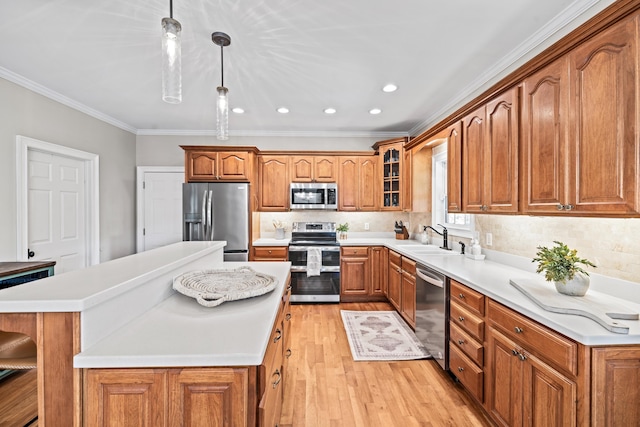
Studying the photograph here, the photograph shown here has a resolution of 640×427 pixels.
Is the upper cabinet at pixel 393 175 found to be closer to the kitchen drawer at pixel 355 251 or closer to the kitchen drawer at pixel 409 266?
the kitchen drawer at pixel 355 251

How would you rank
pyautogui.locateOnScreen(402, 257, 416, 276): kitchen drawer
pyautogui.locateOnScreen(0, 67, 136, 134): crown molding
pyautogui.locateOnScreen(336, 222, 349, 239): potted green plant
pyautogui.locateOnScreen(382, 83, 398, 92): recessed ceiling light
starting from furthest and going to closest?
pyautogui.locateOnScreen(336, 222, 349, 239): potted green plant → pyautogui.locateOnScreen(402, 257, 416, 276): kitchen drawer → pyautogui.locateOnScreen(382, 83, 398, 92): recessed ceiling light → pyautogui.locateOnScreen(0, 67, 136, 134): crown molding

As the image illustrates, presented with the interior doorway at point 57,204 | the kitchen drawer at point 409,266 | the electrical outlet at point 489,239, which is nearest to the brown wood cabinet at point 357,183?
the kitchen drawer at point 409,266

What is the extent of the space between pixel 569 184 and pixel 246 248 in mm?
3501

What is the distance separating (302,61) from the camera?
2.55m

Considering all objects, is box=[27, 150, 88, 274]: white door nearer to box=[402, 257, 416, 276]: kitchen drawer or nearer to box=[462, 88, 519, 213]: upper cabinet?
box=[402, 257, 416, 276]: kitchen drawer

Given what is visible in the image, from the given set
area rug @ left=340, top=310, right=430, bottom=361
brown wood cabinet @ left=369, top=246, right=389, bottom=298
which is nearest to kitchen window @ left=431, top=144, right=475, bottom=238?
brown wood cabinet @ left=369, top=246, right=389, bottom=298

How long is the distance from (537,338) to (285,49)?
253 cm

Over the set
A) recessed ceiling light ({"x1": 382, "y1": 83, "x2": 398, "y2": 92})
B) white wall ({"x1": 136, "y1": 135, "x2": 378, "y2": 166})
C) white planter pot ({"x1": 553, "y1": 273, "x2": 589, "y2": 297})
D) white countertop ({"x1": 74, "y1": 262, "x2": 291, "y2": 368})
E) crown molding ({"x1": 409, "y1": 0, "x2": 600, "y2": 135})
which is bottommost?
white countertop ({"x1": 74, "y1": 262, "x2": 291, "y2": 368})

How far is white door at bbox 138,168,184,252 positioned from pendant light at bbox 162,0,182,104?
345 cm

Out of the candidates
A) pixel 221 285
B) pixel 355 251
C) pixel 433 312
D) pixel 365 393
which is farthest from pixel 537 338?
pixel 355 251

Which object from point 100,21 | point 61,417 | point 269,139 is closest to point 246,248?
point 269,139

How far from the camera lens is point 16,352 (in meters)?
1.28

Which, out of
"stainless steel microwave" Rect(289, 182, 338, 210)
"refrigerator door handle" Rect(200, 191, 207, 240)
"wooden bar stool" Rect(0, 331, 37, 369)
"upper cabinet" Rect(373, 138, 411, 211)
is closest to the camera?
"wooden bar stool" Rect(0, 331, 37, 369)

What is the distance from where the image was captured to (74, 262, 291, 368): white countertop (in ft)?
3.13
